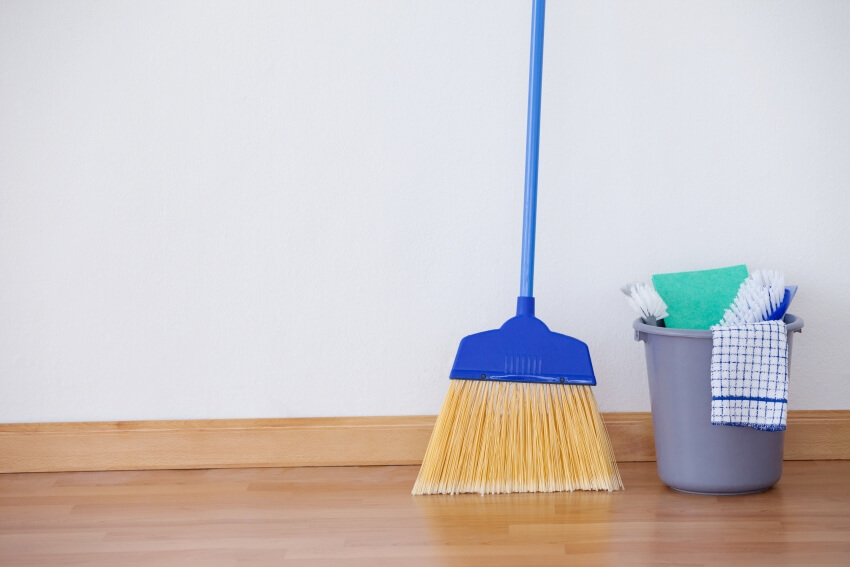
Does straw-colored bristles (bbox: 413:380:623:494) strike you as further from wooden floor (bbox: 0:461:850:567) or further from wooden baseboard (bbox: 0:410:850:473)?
wooden baseboard (bbox: 0:410:850:473)

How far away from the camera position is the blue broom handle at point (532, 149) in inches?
62.1

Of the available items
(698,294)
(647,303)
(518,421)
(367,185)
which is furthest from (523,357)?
(367,185)

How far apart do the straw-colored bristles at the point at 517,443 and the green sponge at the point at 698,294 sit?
0.72 feet

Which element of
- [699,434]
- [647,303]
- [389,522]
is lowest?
[389,522]

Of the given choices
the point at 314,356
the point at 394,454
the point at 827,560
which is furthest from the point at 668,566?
the point at 314,356

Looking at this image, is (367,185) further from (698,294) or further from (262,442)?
(698,294)

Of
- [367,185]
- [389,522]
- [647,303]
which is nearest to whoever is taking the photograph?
[389,522]

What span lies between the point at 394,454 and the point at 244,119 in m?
0.70

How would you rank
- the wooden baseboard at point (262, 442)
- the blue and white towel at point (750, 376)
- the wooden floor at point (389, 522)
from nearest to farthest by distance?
the wooden floor at point (389, 522) < the blue and white towel at point (750, 376) < the wooden baseboard at point (262, 442)

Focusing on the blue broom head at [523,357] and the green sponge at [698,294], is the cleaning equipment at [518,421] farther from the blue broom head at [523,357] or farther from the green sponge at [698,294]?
the green sponge at [698,294]

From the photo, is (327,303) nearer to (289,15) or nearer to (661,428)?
(289,15)

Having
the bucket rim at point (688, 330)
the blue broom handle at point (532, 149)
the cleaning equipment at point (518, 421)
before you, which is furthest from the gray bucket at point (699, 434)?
the blue broom handle at point (532, 149)

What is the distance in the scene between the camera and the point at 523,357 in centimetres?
154

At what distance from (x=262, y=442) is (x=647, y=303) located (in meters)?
0.77
